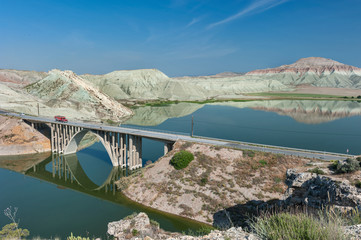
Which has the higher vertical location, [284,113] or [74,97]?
[74,97]

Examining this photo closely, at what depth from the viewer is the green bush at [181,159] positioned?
1297 inches

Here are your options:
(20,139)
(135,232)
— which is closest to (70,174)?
(20,139)

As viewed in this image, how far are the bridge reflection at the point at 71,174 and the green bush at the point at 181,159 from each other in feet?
32.2

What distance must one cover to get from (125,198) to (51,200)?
32.5ft

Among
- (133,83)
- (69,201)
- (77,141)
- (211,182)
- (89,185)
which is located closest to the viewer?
(211,182)

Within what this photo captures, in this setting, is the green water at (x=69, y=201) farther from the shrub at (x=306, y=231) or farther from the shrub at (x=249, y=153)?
the shrub at (x=306, y=231)

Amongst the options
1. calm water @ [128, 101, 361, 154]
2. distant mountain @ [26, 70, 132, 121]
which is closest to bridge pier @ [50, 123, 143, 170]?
calm water @ [128, 101, 361, 154]

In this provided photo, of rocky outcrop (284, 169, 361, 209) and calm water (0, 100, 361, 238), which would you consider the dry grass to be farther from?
rocky outcrop (284, 169, 361, 209)

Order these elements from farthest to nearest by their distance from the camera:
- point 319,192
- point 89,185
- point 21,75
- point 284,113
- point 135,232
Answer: point 21,75
point 284,113
point 89,185
point 135,232
point 319,192

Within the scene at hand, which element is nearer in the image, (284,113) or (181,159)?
(181,159)

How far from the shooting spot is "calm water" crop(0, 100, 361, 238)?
26.3m

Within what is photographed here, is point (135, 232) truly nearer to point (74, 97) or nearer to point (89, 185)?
point (89, 185)

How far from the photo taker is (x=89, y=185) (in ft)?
125

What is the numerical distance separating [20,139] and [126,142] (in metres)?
27.3
